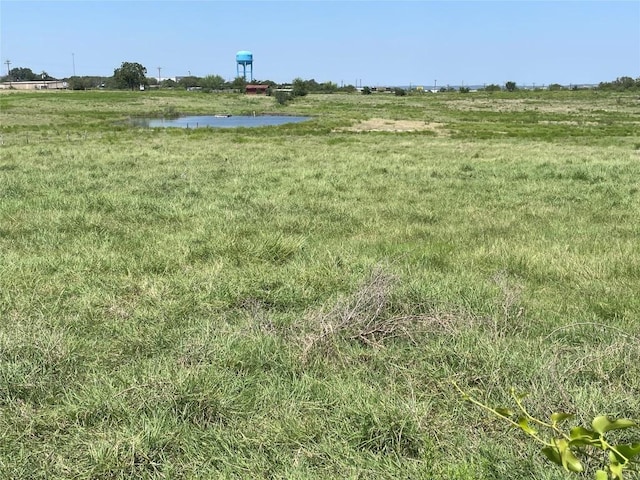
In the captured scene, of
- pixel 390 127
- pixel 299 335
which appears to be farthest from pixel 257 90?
pixel 299 335

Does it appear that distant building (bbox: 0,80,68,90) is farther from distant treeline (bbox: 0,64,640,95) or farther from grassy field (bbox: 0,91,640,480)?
grassy field (bbox: 0,91,640,480)

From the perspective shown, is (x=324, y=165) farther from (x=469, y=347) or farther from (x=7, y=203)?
(x=469, y=347)

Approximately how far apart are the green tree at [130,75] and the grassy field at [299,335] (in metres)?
147

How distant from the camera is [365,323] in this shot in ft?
14.3

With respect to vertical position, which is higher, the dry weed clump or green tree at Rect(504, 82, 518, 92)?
green tree at Rect(504, 82, 518, 92)

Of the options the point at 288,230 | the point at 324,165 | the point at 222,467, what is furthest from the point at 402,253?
the point at 324,165

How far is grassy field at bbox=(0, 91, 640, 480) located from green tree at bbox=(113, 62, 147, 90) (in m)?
147

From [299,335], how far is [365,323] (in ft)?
1.86

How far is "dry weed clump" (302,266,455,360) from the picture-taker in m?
4.02

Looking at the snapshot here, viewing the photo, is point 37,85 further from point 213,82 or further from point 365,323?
point 365,323

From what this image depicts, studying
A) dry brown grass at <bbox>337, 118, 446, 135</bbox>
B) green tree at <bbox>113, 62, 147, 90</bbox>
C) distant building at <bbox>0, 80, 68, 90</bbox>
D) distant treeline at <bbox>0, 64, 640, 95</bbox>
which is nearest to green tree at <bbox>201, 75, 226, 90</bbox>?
distant treeline at <bbox>0, 64, 640, 95</bbox>

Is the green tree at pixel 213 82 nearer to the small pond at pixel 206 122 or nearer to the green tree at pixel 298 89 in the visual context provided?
the green tree at pixel 298 89

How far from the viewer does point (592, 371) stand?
3.58m

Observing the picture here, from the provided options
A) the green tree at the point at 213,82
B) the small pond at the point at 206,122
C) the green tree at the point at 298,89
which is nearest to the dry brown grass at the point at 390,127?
the small pond at the point at 206,122
